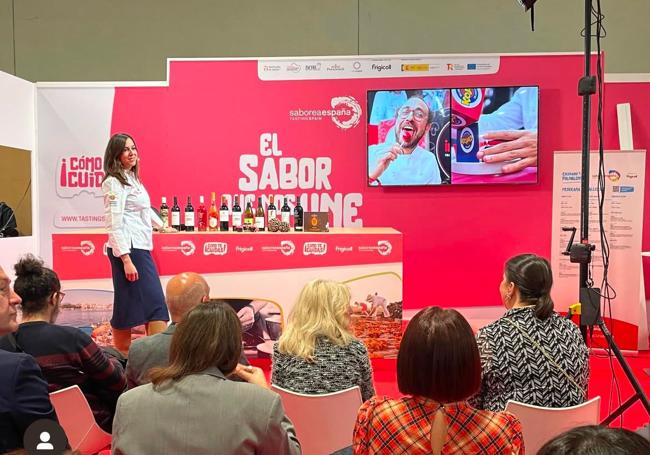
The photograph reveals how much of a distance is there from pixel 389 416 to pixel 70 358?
1.27 meters

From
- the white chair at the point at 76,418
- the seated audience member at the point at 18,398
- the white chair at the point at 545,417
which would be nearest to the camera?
the seated audience member at the point at 18,398

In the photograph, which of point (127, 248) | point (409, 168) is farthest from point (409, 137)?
point (127, 248)

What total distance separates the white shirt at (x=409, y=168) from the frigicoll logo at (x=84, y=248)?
249 centimetres

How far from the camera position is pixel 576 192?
16.6 feet

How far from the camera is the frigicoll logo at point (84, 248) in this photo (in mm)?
4559

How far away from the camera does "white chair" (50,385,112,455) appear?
2.01 meters

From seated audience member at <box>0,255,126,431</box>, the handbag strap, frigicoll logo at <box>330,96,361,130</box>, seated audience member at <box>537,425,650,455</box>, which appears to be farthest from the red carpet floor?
seated audience member at <box>537,425,650,455</box>

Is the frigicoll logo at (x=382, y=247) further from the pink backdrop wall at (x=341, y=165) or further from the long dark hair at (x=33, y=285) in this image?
the long dark hair at (x=33, y=285)

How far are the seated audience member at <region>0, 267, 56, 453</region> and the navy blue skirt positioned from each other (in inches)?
99.7

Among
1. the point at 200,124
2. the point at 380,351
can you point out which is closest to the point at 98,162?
the point at 200,124

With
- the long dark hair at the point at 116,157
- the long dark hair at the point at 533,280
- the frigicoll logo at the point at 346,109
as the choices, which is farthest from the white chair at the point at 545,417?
the frigicoll logo at the point at 346,109

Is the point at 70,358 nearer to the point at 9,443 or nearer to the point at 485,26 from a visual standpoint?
the point at 9,443

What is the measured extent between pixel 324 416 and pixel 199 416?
2.47ft

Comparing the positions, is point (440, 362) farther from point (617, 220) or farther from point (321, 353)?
point (617, 220)
